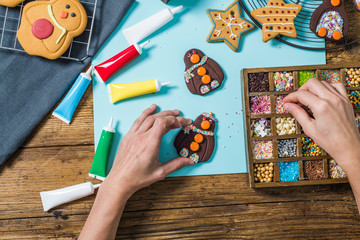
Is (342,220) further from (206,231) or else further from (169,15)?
(169,15)

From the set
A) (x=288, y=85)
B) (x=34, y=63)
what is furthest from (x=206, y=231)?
(x=34, y=63)

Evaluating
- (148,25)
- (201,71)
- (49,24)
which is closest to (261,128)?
(201,71)

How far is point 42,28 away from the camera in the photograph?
947 millimetres

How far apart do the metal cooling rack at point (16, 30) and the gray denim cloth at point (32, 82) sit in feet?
0.06

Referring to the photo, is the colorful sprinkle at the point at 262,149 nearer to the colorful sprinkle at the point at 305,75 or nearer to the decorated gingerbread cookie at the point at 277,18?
the colorful sprinkle at the point at 305,75

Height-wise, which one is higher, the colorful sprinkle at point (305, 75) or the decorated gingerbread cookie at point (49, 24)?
the decorated gingerbread cookie at point (49, 24)

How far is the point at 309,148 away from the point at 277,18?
449mm

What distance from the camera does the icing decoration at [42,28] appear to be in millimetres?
948

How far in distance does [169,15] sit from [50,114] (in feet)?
1.76

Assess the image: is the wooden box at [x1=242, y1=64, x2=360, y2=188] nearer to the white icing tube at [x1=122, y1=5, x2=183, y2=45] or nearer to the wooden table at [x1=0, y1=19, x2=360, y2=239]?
the wooden table at [x1=0, y1=19, x2=360, y2=239]

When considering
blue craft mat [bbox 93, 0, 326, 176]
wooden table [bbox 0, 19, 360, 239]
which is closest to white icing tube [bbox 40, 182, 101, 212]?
wooden table [bbox 0, 19, 360, 239]

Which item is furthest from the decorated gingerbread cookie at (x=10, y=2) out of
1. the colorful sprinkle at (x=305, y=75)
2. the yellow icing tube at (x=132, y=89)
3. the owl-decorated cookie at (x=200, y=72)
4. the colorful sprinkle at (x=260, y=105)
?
the colorful sprinkle at (x=305, y=75)

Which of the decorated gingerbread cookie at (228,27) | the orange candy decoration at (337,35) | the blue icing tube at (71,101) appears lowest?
the blue icing tube at (71,101)

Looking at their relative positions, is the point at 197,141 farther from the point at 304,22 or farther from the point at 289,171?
the point at 304,22
